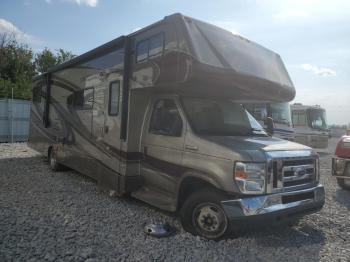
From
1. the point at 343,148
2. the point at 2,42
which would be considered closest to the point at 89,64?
the point at 343,148

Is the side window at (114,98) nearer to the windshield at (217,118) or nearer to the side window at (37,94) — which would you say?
the windshield at (217,118)

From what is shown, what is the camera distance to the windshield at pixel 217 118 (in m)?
5.43

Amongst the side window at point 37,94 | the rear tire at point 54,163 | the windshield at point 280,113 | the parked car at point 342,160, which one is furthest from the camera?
the windshield at point 280,113

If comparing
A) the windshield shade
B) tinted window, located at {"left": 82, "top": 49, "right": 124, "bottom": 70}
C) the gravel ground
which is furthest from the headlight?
tinted window, located at {"left": 82, "top": 49, "right": 124, "bottom": 70}

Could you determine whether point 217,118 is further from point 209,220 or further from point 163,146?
point 209,220

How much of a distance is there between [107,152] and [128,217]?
1.59m

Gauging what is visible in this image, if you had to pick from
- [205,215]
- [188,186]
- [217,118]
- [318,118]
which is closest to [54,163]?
[188,186]

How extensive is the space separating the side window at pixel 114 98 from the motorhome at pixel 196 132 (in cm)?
2

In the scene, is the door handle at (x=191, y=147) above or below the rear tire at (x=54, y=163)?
above

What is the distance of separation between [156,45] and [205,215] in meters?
2.79

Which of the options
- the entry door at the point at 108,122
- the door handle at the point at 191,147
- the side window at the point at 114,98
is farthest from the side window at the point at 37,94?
the door handle at the point at 191,147

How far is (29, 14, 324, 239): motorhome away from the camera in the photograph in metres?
4.64

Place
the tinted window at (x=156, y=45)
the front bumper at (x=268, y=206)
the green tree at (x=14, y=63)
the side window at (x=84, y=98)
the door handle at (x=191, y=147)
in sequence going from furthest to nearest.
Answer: the green tree at (x=14, y=63) → the side window at (x=84, y=98) → the tinted window at (x=156, y=45) → the door handle at (x=191, y=147) → the front bumper at (x=268, y=206)

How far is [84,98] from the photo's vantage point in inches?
317
